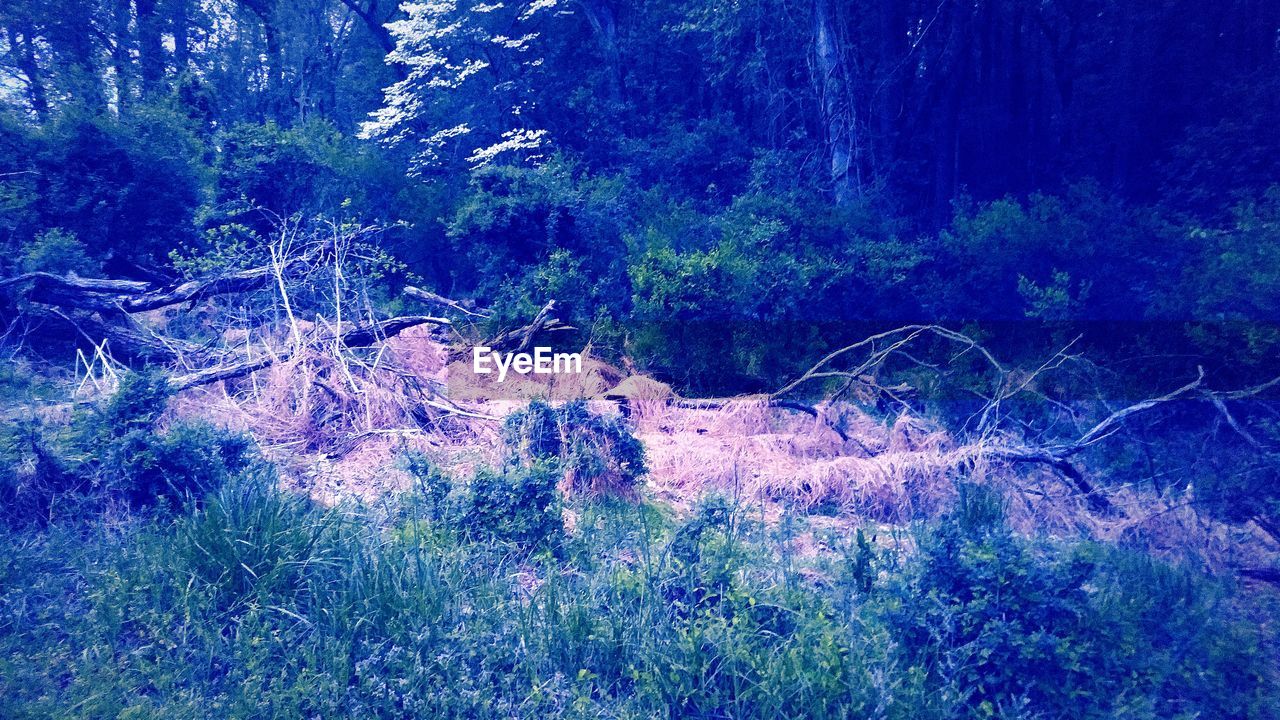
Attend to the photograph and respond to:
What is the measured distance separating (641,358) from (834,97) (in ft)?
17.1

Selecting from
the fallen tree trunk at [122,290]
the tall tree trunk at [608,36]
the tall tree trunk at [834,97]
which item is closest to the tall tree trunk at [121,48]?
the fallen tree trunk at [122,290]

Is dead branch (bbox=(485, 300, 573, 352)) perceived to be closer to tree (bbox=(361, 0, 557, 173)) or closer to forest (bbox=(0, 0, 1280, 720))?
forest (bbox=(0, 0, 1280, 720))

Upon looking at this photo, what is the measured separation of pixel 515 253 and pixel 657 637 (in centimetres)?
655

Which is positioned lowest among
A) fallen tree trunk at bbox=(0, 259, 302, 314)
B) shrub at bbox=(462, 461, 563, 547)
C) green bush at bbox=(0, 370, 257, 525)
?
shrub at bbox=(462, 461, 563, 547)

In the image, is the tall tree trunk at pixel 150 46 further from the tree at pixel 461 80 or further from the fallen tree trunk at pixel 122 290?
the fallen tree trunk at pixel 122 290

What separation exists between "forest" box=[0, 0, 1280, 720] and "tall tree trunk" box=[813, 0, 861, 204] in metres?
0.05

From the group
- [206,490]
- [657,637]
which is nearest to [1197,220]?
[657,637]

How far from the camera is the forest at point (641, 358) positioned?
3621 millimetres

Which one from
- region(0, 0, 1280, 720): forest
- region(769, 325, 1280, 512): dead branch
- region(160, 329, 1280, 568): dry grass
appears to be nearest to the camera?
region(0, 0, 1280, 720): forest

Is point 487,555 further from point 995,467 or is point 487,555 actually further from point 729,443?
point 995,467

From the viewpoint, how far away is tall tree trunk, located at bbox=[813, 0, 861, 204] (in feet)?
34.4

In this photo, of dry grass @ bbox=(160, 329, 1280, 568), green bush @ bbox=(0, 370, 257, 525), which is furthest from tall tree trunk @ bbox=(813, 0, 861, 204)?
green bush @ bbox=(0, 370, 257, 525)

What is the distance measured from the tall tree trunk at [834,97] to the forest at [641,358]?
0.05 meters

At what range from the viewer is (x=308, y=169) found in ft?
32.3
